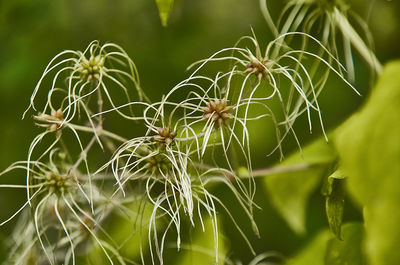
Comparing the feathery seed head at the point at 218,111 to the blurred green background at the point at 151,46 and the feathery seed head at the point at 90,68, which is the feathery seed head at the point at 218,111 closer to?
the feathery seed head at the point at 90,68

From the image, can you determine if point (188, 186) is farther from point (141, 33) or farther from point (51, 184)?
point (141, 33)

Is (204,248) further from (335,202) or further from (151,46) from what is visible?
(151,46)

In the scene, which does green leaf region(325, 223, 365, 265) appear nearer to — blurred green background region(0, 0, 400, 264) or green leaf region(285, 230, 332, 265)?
green leaf region(285, 230, 332, 265)

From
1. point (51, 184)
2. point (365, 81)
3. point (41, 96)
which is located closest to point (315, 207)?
point (365, 81)

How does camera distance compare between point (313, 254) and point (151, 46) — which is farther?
point (151, 46)

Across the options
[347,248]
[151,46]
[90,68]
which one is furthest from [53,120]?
[151,46]

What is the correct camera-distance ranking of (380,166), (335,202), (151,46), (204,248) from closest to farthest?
1. (380,166)
2. (335,202)
3. (204,248)
4. (151,46)
